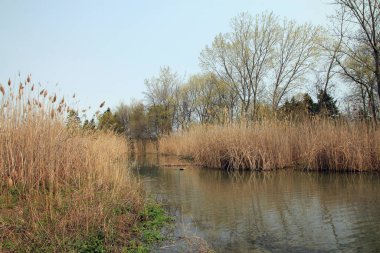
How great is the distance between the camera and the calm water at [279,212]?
4.23 metres

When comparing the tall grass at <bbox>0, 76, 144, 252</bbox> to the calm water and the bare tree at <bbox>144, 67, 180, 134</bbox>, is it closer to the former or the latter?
the calm water

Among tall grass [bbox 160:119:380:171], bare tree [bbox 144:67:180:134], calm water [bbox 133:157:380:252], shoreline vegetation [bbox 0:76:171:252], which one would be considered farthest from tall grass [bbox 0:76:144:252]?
bare tree [bbox 144:67:180:134]

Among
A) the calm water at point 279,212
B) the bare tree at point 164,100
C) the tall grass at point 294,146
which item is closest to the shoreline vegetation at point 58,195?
the calm water at point 279,212

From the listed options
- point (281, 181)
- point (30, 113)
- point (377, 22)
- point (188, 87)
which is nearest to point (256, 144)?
point (281, 181)

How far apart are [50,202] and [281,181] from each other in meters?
7.02

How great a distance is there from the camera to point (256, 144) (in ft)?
41.0

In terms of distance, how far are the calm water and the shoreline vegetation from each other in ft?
2.34

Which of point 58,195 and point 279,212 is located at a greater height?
point 58,195

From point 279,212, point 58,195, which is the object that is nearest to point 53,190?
point 58,195

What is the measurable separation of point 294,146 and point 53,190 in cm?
987

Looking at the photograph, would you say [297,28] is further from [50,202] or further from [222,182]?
[50,202]

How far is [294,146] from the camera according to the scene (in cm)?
1285

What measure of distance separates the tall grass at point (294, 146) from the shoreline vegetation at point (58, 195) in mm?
6900

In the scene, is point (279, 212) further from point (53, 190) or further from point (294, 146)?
point (294, 146)
